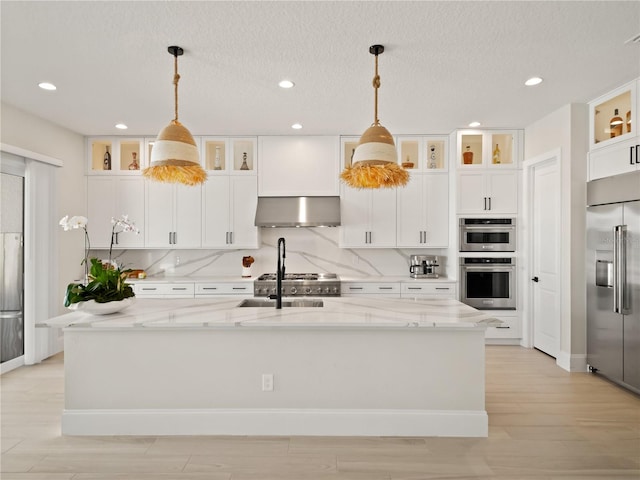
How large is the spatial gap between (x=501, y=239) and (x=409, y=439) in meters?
3.20

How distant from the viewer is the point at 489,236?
5105 mm

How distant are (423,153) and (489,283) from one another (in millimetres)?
1874

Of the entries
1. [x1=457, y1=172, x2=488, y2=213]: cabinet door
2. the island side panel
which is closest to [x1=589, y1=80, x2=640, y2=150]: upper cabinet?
[x1=457, y1=172, x2=488, y2=213]: cabinet door

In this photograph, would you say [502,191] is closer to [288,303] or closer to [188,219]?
[288,303]

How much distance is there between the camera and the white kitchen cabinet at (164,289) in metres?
5.05

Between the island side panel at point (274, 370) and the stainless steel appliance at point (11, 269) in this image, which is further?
the stainless steel appliance at point (11, 269)

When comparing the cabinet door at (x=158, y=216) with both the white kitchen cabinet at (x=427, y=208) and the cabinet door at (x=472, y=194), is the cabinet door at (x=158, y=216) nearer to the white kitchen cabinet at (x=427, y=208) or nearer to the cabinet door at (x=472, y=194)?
the white kitchen cabinet at (x=427, y=208)

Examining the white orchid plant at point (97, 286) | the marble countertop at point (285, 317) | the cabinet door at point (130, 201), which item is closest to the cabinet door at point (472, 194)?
the marble countertop at point (285, 317)

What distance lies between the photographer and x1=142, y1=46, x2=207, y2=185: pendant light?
2.63 metres

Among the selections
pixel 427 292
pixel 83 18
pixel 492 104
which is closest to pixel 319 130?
pixel 492 104

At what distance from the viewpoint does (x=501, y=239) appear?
200 inches

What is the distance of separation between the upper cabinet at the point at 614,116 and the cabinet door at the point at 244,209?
3845mm

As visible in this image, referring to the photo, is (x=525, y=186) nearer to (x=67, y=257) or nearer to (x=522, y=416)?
(x=522, y=416)

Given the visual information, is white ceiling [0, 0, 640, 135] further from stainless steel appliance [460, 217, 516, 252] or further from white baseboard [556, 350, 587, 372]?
white baseboard [556, 350, 587, 372]
